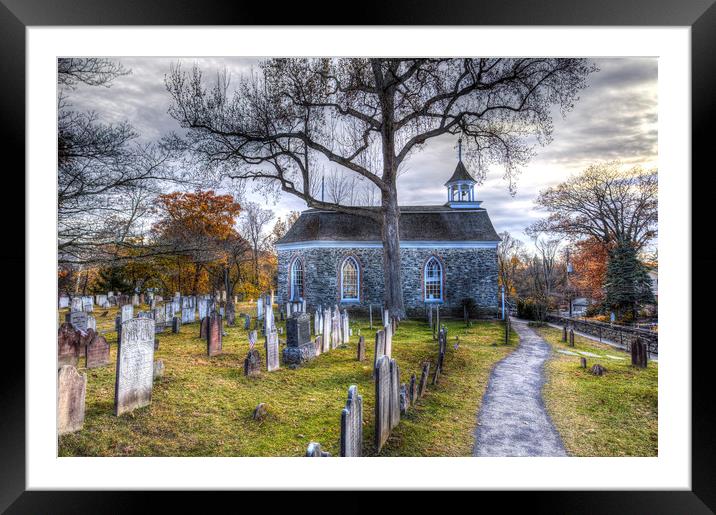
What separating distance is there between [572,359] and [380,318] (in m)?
2.18

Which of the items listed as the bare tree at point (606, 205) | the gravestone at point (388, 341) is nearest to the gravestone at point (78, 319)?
the gravestone at point (388, 341)

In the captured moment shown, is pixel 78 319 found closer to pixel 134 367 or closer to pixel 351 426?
pixel 134 367

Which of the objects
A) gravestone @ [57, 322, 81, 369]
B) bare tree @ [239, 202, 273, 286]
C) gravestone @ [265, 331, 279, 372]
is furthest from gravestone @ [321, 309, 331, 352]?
gravestone @ [57, 322, 81, 369]

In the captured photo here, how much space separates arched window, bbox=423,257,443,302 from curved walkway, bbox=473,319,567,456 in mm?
1197

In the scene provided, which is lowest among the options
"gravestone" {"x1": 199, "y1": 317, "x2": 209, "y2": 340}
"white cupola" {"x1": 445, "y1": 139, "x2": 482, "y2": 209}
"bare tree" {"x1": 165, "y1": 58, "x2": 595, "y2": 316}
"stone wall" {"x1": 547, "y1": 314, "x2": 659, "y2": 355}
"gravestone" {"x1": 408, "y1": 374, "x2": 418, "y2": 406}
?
"gravestone" {"x1": 408, "y1": 374, "x2": 418, "y2": 406}

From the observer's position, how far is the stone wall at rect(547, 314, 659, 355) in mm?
3199

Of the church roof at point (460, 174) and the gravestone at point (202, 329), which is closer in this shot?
the church roof at point (460, 174)

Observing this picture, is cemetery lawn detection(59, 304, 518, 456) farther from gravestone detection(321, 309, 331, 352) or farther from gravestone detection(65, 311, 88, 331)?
gravestone detection(321, 309, 331, 352)

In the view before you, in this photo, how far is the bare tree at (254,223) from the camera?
3.64m

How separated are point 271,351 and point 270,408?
78 centimetres

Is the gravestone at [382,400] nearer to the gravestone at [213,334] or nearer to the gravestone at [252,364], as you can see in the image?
the gravestone at [252,364]

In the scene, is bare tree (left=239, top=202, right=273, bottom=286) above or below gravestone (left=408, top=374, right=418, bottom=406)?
above

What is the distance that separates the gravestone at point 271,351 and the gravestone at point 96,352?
159 cm
